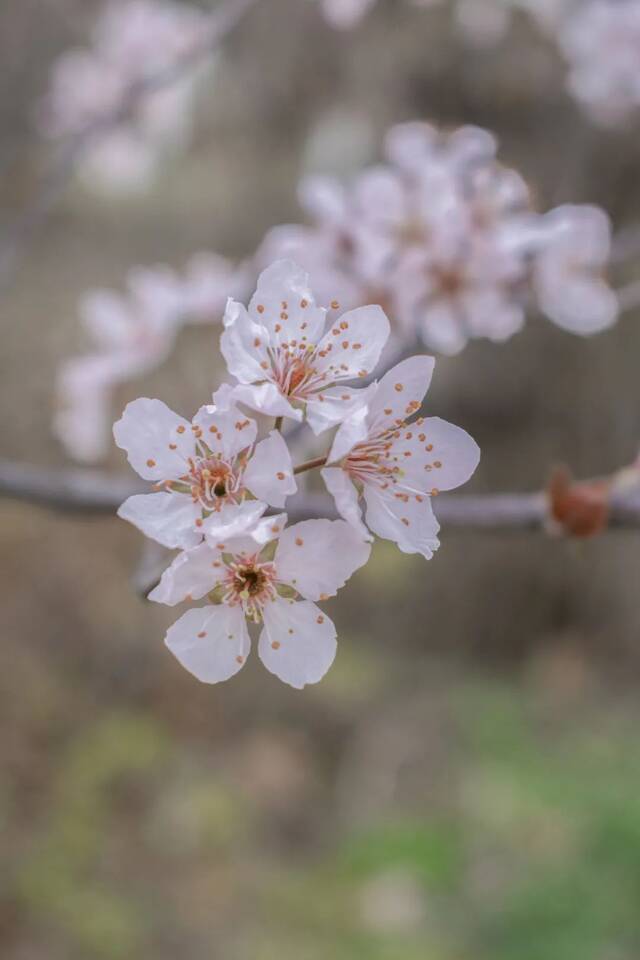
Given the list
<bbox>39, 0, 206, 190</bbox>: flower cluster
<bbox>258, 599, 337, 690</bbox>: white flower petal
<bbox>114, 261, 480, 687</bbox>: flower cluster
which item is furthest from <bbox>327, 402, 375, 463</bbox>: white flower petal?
<bbox>39, 0, 206, 190</bbox>: flower cluster

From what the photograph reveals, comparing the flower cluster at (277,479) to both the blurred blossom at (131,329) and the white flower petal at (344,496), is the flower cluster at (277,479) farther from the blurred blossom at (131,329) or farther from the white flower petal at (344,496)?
the blurred blossom at (131,329)

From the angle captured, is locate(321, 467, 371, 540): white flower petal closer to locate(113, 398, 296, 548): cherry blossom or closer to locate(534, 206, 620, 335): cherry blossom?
locate(113, 398, 296, 548): cherry blossom

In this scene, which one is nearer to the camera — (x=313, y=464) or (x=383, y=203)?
(x=313, y=464)

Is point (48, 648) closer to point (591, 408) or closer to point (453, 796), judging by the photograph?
point (453, 796)

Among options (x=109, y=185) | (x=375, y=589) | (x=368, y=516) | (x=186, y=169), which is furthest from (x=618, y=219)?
(x=368, y=516)

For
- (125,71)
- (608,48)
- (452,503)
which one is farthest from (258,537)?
(125,71)

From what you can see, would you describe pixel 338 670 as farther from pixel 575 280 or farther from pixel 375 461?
pixel 375 461
